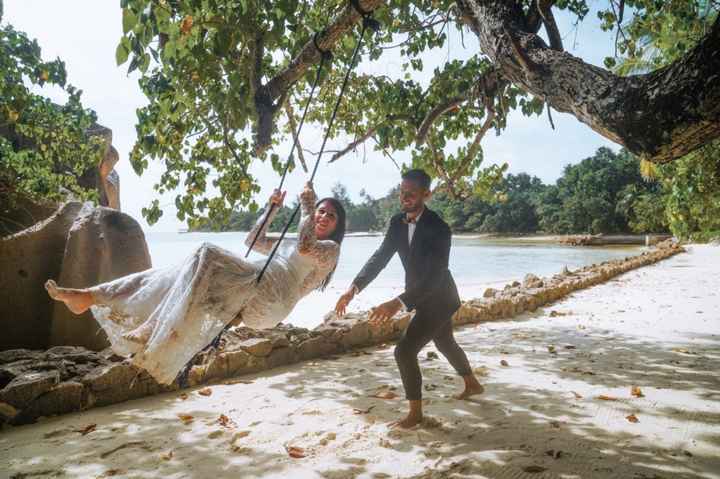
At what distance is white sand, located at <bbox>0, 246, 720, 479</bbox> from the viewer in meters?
2.47

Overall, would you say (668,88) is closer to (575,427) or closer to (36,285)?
(575,427)

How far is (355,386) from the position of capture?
13.2ft

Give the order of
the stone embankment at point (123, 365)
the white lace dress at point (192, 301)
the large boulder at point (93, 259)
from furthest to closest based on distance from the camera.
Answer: the large boulder at point (93, 259) → the stone embankment at point (123, 365) → the white lace dress at point (192, 301)

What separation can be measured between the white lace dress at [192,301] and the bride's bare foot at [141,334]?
0.09 ft

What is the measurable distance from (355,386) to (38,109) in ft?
19.1

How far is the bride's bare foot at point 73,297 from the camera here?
2.88 metres

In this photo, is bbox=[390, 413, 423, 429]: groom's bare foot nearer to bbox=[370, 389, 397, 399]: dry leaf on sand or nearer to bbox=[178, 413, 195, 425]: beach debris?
bbox=[370, 389, 397, 399]: dry leaf on sand

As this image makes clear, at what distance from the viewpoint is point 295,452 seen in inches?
106

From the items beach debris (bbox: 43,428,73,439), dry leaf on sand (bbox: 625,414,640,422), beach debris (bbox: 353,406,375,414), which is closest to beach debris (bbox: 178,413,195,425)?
beach debris (bbox: 43,428,73,439)

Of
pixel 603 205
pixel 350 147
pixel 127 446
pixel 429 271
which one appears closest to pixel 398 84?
pixel 350 147

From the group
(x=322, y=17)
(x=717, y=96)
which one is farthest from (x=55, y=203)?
(x=717, y=96)

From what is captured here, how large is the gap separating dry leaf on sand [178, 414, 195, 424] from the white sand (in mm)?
35

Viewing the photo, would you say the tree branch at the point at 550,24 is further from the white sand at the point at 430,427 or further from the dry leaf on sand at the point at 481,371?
the dry leaf on sand at the point at 481,371

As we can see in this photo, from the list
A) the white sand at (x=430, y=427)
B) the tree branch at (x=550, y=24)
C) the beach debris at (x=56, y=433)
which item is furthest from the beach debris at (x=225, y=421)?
the tree branch at (x=550, y=24)
